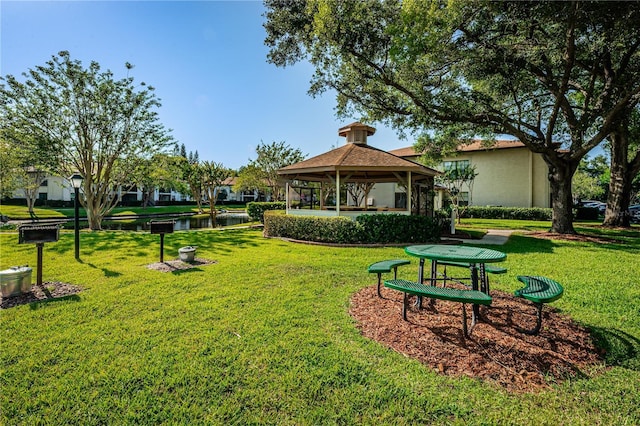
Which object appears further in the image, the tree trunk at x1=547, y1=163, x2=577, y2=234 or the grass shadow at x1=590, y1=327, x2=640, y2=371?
the tree trunk at x1=547, y1=163, x2=577, y2=234

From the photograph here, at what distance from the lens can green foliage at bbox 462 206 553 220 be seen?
23773mm

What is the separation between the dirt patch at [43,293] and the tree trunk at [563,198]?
691 inches

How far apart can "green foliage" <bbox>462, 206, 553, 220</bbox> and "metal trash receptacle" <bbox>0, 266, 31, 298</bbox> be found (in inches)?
1114

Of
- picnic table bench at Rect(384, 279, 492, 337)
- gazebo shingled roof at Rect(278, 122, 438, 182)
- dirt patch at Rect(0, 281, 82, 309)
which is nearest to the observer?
picnic table bench at Rect(384, 279, 492, 337)

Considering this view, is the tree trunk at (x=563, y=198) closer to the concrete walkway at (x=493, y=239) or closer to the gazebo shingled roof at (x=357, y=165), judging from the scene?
the concrete walkway at (x=493, y=239)

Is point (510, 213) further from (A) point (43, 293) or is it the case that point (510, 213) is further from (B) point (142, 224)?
(B) point (142, 224)

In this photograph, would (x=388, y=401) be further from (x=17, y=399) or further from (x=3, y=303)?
(x=3, y=303)

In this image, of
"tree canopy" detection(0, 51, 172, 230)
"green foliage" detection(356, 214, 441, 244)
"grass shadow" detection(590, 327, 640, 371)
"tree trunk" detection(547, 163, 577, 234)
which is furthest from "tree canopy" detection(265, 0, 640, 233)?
"tree canopy" detection(0, 51, 172, 230)

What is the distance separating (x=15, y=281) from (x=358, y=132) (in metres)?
14.2

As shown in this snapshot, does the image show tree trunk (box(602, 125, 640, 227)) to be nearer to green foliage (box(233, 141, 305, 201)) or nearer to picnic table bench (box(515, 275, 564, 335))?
picnic table bench (box(515, 275, 564, 335))

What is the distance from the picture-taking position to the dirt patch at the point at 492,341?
9.59ft

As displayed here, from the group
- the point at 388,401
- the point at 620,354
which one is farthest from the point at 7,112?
the point at 620,354

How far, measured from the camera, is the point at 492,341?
345cm

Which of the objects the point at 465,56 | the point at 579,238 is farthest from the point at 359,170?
the point at 579,238
